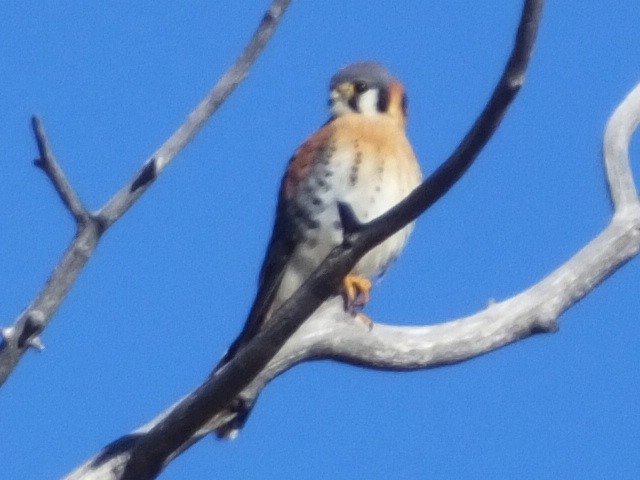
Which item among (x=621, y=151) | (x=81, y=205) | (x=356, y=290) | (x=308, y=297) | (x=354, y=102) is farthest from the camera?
(x=354, y=102)

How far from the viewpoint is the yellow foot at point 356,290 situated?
203 inches

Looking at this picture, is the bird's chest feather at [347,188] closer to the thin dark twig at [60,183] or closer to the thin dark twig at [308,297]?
the thin dark twig at [308,297]

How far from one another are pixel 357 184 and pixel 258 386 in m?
1.64

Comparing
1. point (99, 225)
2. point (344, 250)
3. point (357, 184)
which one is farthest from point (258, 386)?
point (357, 184)

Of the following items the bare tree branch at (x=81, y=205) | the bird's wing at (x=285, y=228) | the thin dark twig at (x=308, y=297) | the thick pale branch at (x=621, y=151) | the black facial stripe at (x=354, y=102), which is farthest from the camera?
the black facial stripe at (x=354, y=102)

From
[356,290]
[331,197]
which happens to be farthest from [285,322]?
[331,197]

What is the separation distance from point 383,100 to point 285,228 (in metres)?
0.94

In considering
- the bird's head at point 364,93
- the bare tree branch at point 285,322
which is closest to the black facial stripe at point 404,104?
the bird's head at point 364,93

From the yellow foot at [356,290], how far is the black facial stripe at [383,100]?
1113mm

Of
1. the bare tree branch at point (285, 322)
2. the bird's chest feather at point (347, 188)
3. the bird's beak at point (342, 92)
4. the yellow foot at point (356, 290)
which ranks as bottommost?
the bare tree branch at point (285, 322)

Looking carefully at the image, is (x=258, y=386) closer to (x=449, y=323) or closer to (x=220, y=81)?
(x=449, y=323)

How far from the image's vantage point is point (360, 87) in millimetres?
6684

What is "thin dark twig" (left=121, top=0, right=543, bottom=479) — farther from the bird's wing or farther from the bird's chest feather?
the bird's chest feather

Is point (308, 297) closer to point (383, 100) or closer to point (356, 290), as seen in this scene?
point (356, 290)
